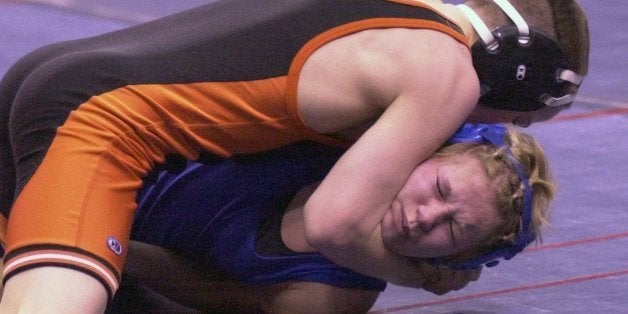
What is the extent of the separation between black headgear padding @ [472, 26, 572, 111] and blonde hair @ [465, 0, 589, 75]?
3 cm

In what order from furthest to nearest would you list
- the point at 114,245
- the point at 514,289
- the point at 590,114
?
1. the point at 590,114
2. the point at 514,289
3. the point at 114,245

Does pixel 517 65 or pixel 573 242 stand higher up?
pixel 517 65

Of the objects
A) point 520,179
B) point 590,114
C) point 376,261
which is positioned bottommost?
point 590,114

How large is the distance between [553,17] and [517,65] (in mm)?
138

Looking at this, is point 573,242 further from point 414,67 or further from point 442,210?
point 414,67

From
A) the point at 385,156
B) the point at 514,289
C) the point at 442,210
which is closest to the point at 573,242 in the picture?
the point at 514,289

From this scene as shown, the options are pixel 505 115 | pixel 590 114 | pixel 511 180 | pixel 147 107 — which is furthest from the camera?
pixel 590 114

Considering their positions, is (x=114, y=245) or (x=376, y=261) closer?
(x=114, y=245)

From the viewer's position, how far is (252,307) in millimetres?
3465

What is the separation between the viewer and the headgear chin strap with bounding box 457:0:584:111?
10.7 feet

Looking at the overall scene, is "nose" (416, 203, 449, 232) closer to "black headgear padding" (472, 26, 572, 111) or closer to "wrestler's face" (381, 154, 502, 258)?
"wrestler's face" (381, 154, 502, 258)

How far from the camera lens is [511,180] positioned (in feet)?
10.4

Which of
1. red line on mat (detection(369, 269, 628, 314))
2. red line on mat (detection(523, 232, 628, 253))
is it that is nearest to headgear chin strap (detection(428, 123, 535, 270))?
red line on mat (detection(369, 269, 628, 314))

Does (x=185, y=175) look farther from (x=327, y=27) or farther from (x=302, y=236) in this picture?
(x=327, y=27)
